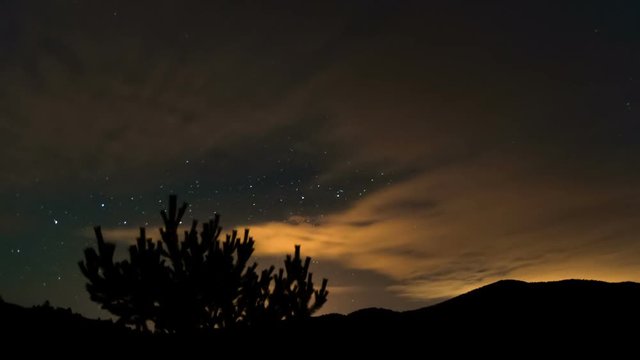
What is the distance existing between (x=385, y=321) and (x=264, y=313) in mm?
4702

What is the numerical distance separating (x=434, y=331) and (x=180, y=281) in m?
5.09

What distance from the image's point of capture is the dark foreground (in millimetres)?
4281

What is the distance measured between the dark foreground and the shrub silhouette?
5.11 ft

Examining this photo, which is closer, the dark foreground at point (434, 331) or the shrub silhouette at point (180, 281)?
the dark foreground at point (434, 331)

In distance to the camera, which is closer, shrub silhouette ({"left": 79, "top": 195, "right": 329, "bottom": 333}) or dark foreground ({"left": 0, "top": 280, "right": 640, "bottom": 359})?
dark foreground ({"left": 0, "top": 280, "right": 640, "bottom": 359})

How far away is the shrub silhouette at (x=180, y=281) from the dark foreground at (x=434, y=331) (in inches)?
61.4

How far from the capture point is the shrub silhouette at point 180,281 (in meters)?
8.00

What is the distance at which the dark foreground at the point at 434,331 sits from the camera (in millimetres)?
4281

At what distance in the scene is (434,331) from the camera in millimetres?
4938

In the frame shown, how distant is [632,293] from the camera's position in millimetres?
4941

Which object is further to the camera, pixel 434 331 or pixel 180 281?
pixel 180 281

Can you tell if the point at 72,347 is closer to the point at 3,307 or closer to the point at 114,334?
the point at 114,334

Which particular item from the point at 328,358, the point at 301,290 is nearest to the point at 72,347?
the point at 328,358

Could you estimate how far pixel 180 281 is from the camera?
8.45 m
